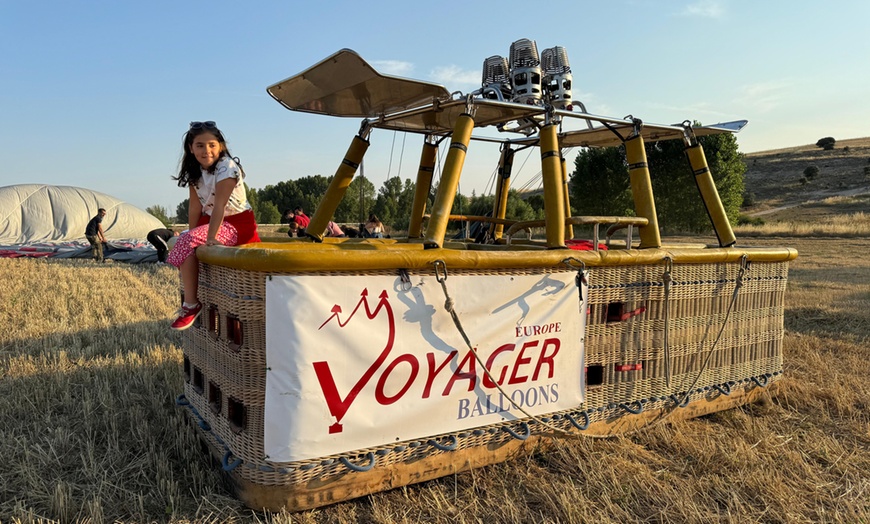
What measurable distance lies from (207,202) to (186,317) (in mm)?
723

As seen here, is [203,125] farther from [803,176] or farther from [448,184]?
[803,176]

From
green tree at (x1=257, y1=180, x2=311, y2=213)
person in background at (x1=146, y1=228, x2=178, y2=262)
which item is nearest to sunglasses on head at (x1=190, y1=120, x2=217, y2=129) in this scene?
person in background at (x1=146, y1=228, x2=178, y2=262)

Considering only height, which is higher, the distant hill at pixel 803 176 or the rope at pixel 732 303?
the distant hill at pixel 803 176

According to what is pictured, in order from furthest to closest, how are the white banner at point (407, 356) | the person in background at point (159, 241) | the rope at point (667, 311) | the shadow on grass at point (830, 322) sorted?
the person in background at point (159, 241) < the shadow on grass at point (830, 322) < the rope at point (667, 311) < the white banner at point (407, 356)

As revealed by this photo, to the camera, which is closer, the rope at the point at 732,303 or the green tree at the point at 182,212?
the rope at the point at 732,303

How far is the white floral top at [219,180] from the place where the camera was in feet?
11.1

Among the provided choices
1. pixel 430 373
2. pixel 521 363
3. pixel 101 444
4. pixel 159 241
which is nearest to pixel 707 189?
pixel 521 363

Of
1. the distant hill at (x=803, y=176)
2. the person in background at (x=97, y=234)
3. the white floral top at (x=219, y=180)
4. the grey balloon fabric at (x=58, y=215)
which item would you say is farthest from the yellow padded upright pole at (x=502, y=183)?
the distant hill at (x=803, y=176)

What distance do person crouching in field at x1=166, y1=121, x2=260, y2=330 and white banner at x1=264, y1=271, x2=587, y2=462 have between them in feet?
3.06

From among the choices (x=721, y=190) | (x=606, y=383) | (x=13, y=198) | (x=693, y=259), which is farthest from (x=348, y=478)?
(x=721, y=190)

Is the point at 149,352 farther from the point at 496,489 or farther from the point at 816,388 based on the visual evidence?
the point at 816,388

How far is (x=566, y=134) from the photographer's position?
5379mm

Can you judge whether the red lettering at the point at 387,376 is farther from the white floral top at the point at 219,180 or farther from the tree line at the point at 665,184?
the tree line at the point at 665,184

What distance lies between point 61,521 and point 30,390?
2.16 meters
